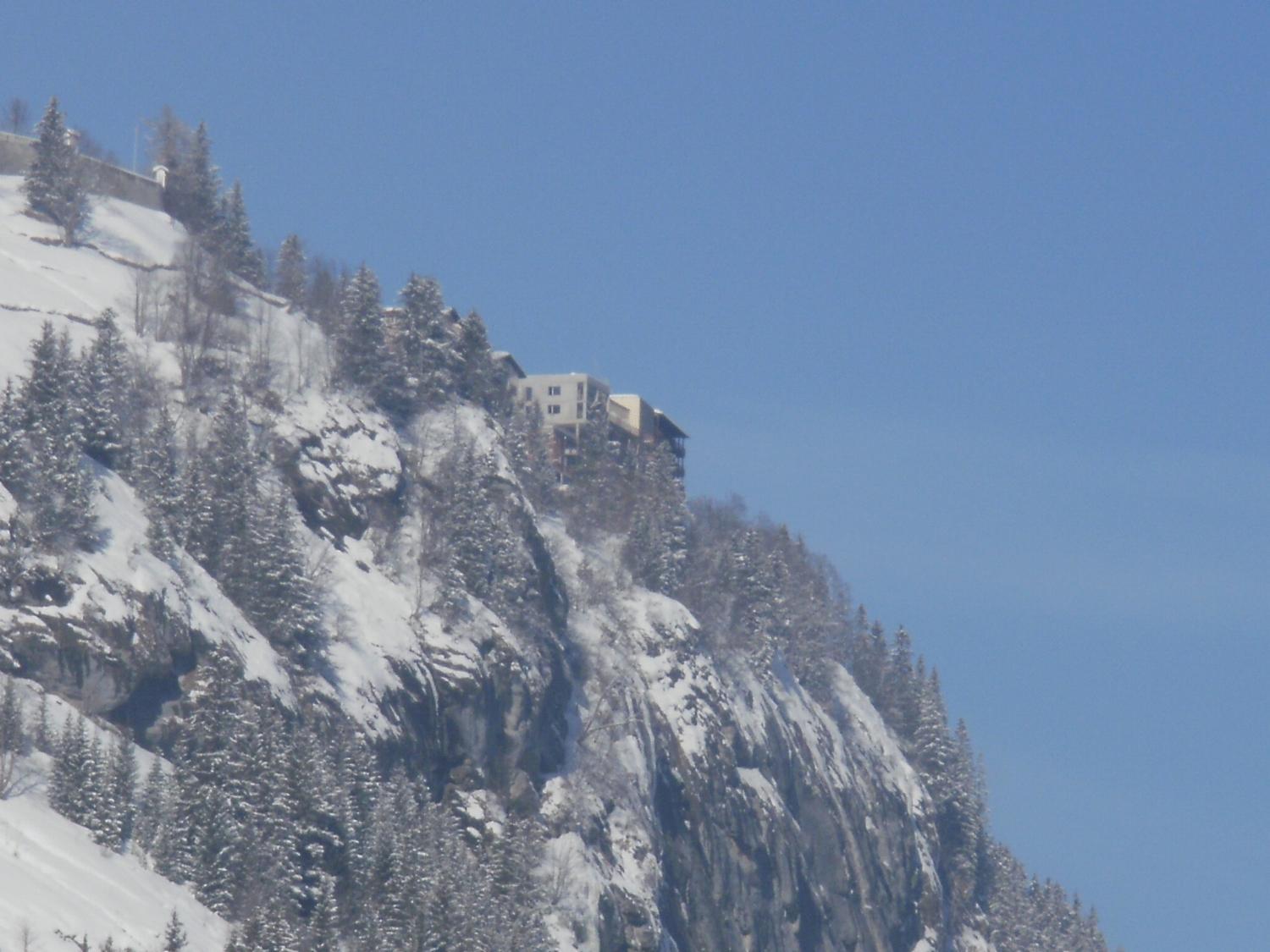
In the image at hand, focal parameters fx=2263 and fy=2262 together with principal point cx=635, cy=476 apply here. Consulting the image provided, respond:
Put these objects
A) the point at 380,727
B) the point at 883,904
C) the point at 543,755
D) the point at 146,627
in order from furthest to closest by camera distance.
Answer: the point at 883,904 → the point at 543,755 → the point at 380,727 → the point at 146,627

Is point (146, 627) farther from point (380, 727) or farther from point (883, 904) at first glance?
point (883, 904)

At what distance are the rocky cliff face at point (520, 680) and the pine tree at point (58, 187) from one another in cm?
185

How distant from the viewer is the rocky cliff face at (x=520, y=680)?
88812 millimetres

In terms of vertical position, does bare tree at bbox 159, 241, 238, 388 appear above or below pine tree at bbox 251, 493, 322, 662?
above

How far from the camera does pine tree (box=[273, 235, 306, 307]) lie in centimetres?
13262

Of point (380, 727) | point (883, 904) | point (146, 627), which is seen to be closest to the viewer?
point (146, 627)

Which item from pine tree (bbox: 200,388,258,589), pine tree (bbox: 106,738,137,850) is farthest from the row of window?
pine tree (bbox: 106,738,137,850)

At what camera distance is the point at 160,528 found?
91125 mm

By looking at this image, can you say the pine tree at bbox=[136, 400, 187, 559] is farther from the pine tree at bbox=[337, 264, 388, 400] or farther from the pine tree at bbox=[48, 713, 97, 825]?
the pine tree at bbox=[337, 264, 388, 400]

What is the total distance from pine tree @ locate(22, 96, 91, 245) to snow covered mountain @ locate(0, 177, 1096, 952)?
1292 mm

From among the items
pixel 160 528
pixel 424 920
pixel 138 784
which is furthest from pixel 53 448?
pixel 424 920

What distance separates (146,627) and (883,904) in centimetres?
6165

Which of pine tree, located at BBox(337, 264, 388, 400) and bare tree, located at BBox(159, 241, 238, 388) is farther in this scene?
pine tree, located at BBox(337, 264, 388, 400)

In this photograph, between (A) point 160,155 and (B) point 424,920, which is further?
(A) point 160,155
